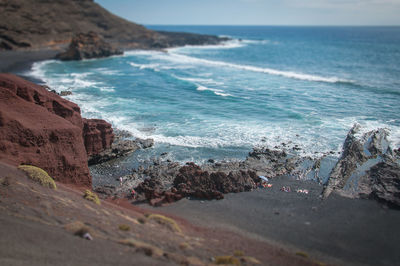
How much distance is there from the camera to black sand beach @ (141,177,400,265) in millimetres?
12930

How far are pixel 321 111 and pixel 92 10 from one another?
337 ft

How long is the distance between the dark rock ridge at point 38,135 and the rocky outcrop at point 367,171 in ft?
45.8

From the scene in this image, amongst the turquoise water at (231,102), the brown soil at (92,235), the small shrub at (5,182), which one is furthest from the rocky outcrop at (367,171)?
the small shrub at (5,182)

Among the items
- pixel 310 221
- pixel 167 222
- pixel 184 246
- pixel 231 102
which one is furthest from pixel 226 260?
pixel 231 102

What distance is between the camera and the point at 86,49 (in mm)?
71812

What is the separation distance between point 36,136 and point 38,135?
0.10 m

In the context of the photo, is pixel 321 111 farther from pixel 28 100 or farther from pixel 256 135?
pixel 28 100

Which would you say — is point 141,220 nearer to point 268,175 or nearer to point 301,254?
point 301,254

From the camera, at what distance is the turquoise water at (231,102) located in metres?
26.0

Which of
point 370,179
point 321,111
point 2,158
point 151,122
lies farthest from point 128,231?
point 321,111

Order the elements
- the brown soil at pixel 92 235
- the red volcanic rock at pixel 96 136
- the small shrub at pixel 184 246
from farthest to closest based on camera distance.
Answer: the red volcanic rock at pixel 96 136 → the small shrub at pixel 184 246 → the brown soil at pixel 92 235

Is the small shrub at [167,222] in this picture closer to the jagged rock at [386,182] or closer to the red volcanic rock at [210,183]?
the red volcanic rock at [210,183]

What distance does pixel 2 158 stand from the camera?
570 inches

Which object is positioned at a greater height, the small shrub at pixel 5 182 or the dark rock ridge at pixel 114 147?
the small shrub at pixel 5 182
